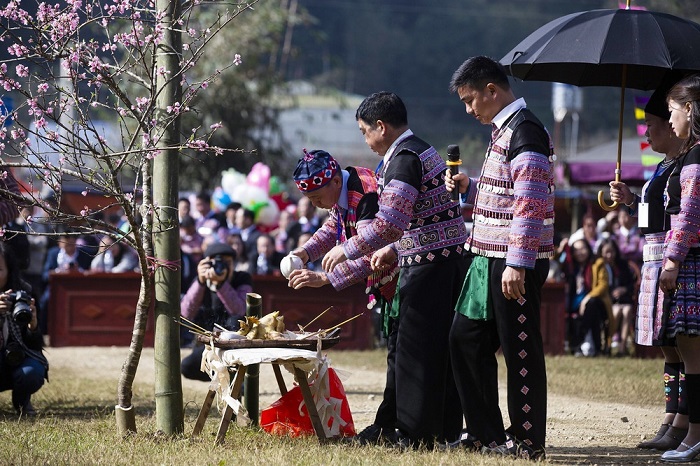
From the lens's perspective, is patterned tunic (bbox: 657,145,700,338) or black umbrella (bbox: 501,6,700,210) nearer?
patterned tunic (bbox: 657,145,700,338)

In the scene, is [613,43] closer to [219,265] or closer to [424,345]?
[424,345]

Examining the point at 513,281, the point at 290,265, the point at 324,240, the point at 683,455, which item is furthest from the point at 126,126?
the point at 683,455

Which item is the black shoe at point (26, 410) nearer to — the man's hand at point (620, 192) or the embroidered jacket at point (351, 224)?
the embroidered jacket at point (351, 224)

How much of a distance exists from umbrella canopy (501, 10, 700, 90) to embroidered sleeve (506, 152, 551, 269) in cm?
100

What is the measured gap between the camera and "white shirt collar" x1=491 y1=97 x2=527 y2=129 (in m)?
5.83

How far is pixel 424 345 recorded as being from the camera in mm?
6102

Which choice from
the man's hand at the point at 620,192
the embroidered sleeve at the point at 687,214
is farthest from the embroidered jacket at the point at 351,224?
the embroidered sleeve at the point at 687,214

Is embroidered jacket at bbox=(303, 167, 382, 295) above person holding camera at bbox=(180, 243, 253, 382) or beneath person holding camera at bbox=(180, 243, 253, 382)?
above

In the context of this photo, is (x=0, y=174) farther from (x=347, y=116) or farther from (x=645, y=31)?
(x=347, y=116)

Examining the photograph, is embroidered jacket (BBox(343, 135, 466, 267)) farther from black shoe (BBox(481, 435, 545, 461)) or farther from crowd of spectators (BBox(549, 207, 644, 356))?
crowd of spectators (BBox(549, 207, 644, 356))

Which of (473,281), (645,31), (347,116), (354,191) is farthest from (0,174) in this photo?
(347,116)

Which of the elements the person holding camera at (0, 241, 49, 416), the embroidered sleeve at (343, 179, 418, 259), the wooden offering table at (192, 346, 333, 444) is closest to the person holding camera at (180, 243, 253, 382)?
the person holding camera at (0, 241, 49, 416)

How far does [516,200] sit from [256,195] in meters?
12.4

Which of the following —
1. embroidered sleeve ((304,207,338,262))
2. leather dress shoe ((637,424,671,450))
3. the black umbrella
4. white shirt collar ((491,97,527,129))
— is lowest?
leather dress shoe ((637,424,671,450))
